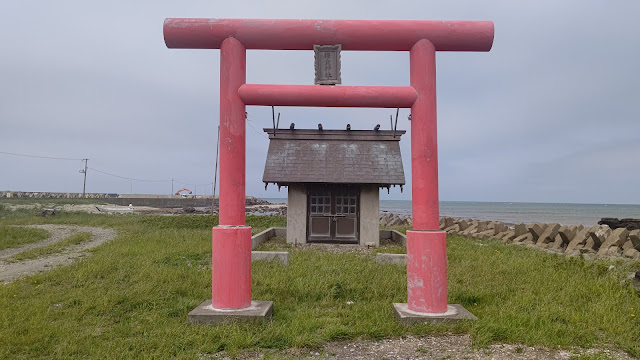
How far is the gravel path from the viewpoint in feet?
13.5

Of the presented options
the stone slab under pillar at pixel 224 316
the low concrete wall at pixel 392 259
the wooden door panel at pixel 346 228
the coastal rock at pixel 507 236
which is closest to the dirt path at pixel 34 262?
the stone slab under pillar at pixel 224 316

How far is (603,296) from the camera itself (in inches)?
235

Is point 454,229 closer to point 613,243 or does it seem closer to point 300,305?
point 613,243

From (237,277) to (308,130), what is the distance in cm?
917

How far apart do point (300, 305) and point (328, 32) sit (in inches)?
159

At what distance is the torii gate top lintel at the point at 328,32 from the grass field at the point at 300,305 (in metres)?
3.83

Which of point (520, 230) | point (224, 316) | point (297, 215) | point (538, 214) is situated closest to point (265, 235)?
point (297, 215)

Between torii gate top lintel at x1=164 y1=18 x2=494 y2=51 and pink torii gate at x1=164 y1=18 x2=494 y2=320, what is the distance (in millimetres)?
13

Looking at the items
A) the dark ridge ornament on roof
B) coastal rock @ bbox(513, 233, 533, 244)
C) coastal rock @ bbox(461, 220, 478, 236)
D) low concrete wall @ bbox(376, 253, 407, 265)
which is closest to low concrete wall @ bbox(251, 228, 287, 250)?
the dark ridge ornament on roof

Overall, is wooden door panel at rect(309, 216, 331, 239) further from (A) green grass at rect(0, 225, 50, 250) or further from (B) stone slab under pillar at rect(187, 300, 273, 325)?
(A) green grass at rect(0, 225, 50, 250)

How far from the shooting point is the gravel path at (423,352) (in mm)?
4102

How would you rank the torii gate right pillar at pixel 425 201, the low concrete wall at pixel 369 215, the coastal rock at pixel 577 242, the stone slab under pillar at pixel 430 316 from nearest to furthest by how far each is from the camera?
the stone slab under pillar at pixel 430 316 < the torii gate right pillar at pixel 425 201 < the coastal rock at pixel 577 242 < the low concrete wall at pixel 369 215

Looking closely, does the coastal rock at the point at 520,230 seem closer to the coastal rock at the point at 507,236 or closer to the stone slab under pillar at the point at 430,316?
the coastal rock at the point at 507,236

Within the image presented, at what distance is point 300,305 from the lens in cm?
588
